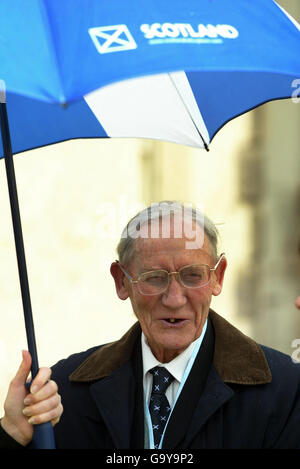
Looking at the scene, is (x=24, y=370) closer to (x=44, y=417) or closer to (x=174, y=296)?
(x=44, y=417)

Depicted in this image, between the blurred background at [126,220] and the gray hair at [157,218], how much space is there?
8.89 feet

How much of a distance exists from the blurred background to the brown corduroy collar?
2737 mm

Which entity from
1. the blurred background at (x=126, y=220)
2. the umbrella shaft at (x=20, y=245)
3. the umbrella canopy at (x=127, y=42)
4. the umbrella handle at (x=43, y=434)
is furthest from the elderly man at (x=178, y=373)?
the blurred background at (x=126, y=220)

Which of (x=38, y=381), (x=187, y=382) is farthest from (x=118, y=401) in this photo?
(x=38, y=381)

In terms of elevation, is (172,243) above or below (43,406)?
above

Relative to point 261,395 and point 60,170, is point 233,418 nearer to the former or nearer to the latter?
point 261,395

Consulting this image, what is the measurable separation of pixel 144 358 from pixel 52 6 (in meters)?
1.37

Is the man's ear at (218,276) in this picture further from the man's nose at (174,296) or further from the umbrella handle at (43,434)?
the umbrella handle at (43,434)

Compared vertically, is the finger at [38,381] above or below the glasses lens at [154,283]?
below

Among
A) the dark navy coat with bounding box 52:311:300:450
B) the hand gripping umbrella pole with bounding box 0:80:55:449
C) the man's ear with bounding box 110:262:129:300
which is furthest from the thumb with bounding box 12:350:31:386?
the man's ear with bounding box 110:262:129:300

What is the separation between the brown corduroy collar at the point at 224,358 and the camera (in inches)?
121

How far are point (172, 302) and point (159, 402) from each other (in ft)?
1.15

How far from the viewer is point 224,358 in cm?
315

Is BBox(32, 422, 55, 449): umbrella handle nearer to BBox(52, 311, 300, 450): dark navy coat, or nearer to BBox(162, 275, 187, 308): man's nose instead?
BBox(52, 311, 300, 450): dark navy coat
